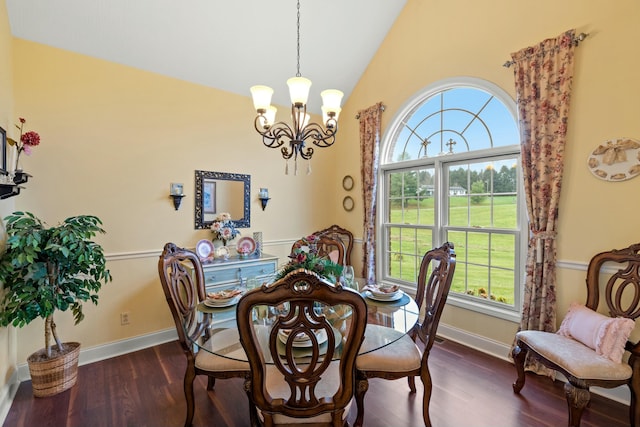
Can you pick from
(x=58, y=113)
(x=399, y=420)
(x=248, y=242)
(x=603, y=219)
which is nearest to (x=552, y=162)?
(x=603, y=219)

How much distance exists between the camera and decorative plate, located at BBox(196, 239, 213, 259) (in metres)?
3.16

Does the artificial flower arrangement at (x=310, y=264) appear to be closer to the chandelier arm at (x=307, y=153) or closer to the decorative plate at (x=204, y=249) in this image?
the chandelier arm at (x=307, y=153)

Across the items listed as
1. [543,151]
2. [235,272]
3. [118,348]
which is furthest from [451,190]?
[118,348]

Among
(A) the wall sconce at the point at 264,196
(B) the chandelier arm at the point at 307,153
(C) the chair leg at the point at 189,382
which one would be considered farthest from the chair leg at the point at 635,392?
(A) the wall sconce at the point at 264,196

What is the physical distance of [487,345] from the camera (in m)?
2.90

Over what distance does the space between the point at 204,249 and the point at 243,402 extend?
1617mm

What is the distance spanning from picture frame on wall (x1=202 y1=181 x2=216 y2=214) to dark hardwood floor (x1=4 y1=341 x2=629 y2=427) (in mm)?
1692

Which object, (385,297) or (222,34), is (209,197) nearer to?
(222,34)

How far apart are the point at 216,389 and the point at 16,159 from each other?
2529 mm

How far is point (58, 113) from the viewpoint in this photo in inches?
105

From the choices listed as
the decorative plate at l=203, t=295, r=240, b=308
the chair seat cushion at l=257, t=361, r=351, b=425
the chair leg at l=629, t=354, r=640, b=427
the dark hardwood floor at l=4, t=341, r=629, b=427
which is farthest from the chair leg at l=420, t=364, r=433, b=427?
the decorative plate at l=203, t=295, r=240, b=308

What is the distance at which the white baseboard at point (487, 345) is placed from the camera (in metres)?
2.16

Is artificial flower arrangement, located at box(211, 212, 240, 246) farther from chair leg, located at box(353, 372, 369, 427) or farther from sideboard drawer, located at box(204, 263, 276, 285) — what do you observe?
chair leg, located at box(353, 372, 369, 427)

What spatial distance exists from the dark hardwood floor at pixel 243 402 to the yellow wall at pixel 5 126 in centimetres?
17
